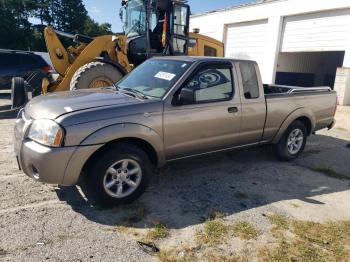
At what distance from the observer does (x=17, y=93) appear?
8578 millimetres

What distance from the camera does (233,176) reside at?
5.18m

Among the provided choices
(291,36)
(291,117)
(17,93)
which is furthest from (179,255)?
(291,36)

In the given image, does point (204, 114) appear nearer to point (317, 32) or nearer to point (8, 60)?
point (8, 60)

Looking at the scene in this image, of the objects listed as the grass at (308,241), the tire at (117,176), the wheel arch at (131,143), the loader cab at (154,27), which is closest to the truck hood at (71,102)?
the wheel arch at (131,143)

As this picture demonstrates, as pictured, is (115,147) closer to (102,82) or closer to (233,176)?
(233,176)

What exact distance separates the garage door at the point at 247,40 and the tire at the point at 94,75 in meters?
15.1

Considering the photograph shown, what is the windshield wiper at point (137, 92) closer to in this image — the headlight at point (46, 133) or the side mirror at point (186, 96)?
the side mirror at point (186, 96)

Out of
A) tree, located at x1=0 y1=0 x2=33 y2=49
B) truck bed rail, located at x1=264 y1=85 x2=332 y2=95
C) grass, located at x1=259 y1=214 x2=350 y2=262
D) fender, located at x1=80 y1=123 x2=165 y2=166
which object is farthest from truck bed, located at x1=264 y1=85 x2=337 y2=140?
tree, located at x1=0 y1=0 x2=33 y2=49

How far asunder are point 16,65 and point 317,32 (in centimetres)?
1474

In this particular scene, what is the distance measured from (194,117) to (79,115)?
153cm

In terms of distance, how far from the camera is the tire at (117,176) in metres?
3.72

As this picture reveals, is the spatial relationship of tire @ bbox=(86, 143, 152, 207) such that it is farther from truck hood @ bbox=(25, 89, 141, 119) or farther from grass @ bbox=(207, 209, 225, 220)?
grass @ bbox=(207, 209, 225, 220)

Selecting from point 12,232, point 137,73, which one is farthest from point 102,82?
point 12,232

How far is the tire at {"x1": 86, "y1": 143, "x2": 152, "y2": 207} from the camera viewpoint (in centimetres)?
372
